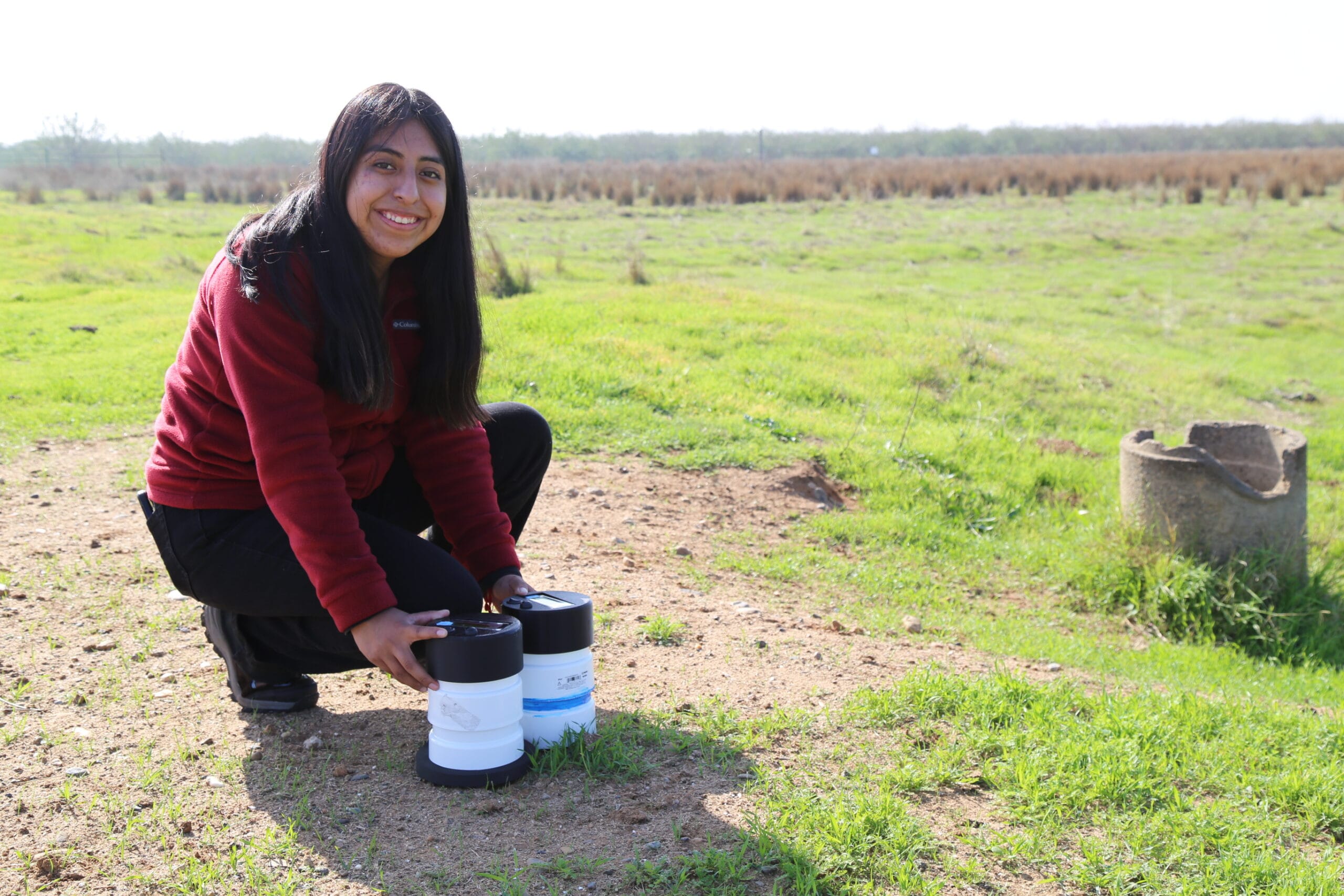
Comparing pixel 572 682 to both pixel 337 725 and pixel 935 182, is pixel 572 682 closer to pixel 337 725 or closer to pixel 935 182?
pixel 337 725

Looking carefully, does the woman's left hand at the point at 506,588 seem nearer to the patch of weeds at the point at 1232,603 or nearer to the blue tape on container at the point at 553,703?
the blue tape on container at the point at 553,703

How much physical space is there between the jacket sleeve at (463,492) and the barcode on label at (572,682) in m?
0.40

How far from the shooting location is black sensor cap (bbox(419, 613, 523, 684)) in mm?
2494

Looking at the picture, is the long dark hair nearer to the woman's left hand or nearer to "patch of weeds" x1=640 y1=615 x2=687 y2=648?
the woman's left hand

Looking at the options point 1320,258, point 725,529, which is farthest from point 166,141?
point 725,529

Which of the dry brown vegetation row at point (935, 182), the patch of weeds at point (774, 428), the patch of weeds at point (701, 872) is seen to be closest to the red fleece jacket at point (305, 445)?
the patch of weeds at point (701, 872)

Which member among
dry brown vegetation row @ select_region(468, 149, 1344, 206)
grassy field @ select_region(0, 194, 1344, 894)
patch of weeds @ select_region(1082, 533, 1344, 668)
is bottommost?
patch of weeds @ select_region(1082, 533, 1344, 668)

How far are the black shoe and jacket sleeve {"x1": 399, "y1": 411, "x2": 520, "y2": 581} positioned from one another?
0.60 m

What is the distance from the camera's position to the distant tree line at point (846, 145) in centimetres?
8081

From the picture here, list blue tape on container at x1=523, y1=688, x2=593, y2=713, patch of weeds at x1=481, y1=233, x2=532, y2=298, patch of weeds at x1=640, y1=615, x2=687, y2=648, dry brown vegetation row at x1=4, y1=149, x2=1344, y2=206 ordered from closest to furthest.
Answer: blue tape on container at x1=523, y1=688, x2=593, y2=713, patch of weeds at x1=640, y1=615, x2=687, y2=648, patch of weeds at x1=481, y1=233, x2=532, y2=298, dry brown vegetation row at x1=4, y1=149, x2=1344, y2=206

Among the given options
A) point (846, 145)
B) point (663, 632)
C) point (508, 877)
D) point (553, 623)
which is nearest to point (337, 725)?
point (553, 623)

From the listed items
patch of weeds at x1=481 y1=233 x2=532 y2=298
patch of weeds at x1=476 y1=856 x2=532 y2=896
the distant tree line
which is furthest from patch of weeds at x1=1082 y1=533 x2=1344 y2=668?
the distant tree line

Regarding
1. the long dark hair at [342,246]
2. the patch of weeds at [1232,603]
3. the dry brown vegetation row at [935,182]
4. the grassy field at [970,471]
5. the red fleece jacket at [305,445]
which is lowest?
the patch of weeds at [1232,603]

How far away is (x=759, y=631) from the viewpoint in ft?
13.3
